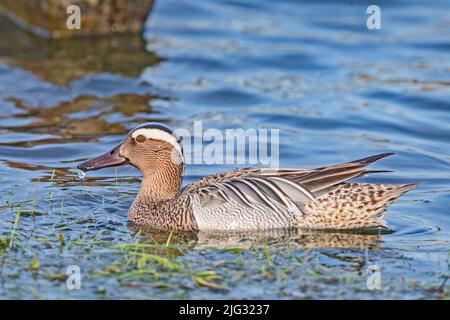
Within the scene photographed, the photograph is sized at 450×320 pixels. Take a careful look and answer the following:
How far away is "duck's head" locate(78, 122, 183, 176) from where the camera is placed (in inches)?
314

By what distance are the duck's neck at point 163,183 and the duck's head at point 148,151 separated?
0.02 meters

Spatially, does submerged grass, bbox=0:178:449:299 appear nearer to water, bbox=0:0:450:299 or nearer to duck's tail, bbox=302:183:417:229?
water, bbox=0:0:450:299

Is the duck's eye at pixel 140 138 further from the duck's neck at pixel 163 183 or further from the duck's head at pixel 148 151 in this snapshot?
the duck's neck at pixel 163 183

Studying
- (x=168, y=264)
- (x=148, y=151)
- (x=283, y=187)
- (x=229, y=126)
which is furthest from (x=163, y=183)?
(x=229, y=126)

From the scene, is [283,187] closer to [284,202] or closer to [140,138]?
[284,202]

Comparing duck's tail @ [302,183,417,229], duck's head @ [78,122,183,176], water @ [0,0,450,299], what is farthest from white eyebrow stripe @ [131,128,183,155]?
duck's tail @ [302,183,417,229]

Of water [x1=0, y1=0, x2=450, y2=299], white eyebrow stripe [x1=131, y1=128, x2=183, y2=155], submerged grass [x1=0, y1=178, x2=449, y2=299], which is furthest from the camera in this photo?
white eyebrow stripe [x1=131, y1=128, x2=183, y2=155]

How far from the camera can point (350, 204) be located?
764cm

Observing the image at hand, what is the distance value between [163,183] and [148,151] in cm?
31

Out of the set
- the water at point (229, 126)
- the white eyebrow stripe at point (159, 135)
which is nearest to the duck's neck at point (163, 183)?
the white eyebrow stripe at point (159, 135)

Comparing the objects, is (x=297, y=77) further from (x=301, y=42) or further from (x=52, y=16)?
(x=52, y=16)

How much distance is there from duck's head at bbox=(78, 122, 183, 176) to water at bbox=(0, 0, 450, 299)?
0.47m
